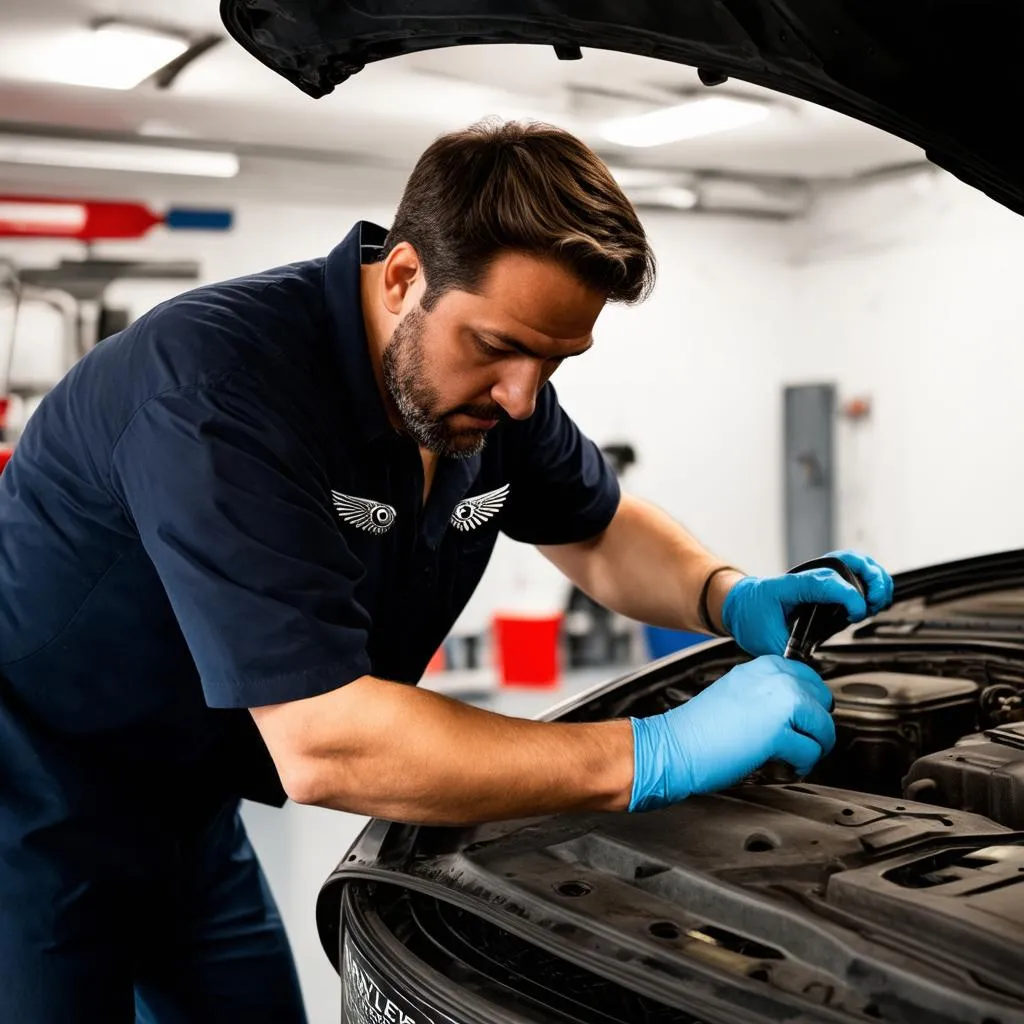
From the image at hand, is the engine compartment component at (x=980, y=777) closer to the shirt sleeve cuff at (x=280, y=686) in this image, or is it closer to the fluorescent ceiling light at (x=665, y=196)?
the shirt sleeve cuff at (x=280, y=686)

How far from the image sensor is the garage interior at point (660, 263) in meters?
3.85

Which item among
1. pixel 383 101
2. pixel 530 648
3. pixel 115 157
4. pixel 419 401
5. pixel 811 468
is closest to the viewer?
pixel 419 401

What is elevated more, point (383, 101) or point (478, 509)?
point (383, 101)

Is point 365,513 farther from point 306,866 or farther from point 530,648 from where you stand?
point 530,648

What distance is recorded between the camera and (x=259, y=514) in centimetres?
112

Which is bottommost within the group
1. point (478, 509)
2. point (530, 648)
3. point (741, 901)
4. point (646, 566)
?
point (530, 648)

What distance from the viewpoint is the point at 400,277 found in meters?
1.33

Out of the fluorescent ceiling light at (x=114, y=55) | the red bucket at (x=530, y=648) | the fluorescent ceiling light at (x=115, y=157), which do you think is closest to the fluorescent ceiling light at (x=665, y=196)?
the fluorescent ceiling light at (x=115, y=157)

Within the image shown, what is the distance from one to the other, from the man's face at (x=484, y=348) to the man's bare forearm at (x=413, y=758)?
339mm

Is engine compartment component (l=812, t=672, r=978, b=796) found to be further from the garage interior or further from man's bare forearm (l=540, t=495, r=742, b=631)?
the garage interior

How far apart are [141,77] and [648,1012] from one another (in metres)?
3.56

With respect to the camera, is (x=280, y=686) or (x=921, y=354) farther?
(x=921, y=354)

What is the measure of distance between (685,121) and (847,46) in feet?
12.4

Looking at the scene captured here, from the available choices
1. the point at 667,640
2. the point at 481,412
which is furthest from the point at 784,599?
the point at 667,640
